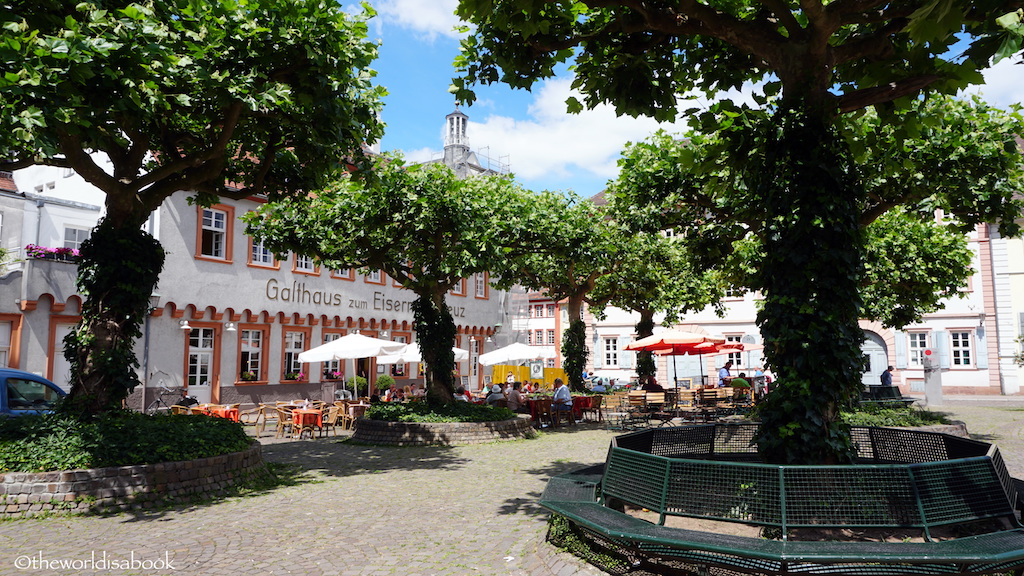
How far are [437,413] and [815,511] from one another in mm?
11481

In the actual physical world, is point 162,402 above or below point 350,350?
below

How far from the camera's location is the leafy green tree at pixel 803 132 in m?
6.23

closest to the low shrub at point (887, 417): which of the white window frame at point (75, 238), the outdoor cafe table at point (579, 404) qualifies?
the outdoor cafe table at point (579, 404)

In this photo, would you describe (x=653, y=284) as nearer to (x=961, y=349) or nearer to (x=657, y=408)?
(x=657, y=408)

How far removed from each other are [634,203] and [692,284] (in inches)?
512

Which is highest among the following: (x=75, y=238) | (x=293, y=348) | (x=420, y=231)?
(x=75, y=238)

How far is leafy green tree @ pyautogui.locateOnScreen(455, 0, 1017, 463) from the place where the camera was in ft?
20.4

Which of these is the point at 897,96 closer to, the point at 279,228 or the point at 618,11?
the point at 618,11

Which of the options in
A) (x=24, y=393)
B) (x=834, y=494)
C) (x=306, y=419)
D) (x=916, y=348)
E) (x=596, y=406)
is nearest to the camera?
(x=834, y=494)

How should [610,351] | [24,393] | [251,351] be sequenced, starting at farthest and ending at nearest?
1. [610,351]
2. [251,351]
3. [24,393]

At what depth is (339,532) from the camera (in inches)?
289

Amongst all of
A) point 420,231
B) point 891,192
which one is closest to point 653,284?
point 420,231

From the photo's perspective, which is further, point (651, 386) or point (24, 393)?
point (651, 386)

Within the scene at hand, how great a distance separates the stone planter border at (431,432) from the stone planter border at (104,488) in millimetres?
5918
